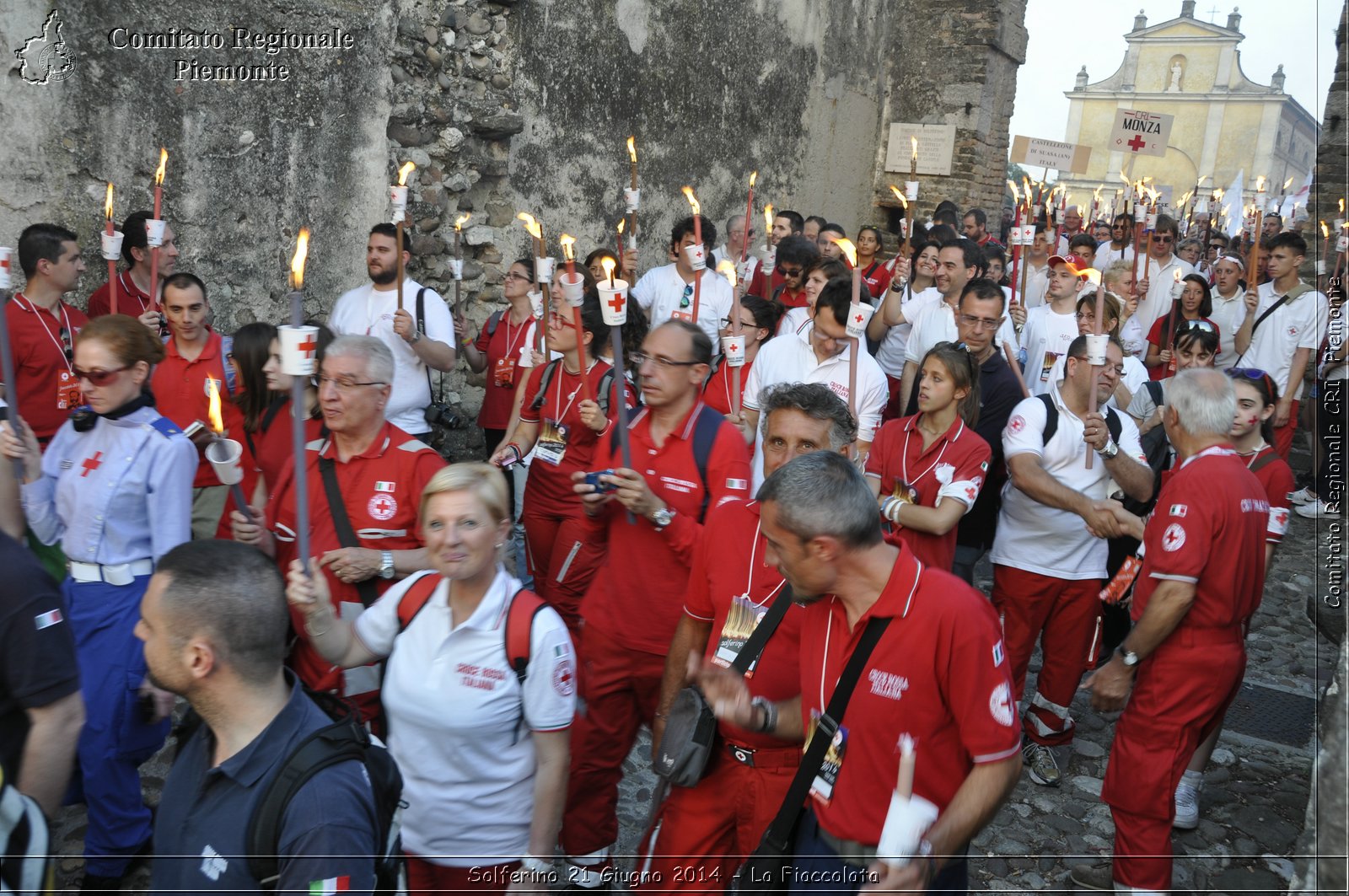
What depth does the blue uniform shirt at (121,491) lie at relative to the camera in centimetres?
383

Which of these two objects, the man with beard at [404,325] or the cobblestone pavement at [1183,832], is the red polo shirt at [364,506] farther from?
the man with beard at [404,325]

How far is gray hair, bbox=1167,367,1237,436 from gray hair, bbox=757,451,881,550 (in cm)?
208

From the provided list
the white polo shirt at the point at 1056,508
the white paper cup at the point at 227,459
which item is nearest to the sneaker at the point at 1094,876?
the white polo shirt at the point at 1056,508

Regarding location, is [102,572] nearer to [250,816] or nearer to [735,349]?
[250,816]

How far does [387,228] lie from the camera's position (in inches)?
264

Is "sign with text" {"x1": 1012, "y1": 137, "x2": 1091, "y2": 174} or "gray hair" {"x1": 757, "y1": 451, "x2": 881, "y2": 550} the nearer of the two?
"gray hair" {"x1": 757, "y1": 451, "x2": 881, "y2": 550}

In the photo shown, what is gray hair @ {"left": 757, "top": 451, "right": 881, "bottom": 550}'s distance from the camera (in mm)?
2732

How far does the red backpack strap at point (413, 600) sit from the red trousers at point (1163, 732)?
2758 mm

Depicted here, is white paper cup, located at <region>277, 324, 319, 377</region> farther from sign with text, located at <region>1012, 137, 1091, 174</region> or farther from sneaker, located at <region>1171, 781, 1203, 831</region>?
sign with text, located at <region>1012, 137, 1091, 174</region>

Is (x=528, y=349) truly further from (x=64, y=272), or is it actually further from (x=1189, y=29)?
(x=1189, y=29)

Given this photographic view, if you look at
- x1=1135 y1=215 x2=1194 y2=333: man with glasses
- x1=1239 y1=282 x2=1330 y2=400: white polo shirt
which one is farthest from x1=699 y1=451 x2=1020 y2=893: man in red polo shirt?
x1=1135 y1=215 x2=1194 y2=333: man with glasses

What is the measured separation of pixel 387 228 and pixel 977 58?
1269 cm

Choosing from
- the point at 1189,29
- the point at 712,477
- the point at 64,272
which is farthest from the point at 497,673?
the point at 1189,29

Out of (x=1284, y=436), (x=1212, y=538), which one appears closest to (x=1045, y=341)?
(x=1284, y=436)
